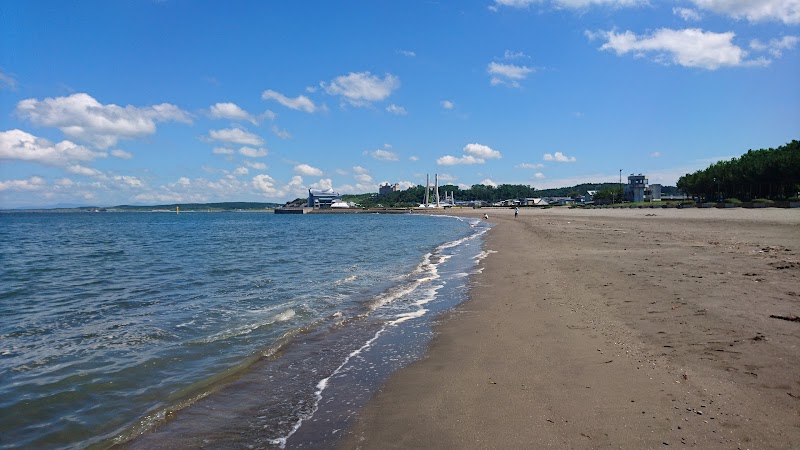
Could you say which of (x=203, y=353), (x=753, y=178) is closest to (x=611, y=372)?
(x=203, y=353)

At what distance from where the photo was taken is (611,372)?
5559mm

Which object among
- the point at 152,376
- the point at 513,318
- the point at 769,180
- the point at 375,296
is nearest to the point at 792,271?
the point at 513,318

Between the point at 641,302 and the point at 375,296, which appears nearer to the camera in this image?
the point at 641,302

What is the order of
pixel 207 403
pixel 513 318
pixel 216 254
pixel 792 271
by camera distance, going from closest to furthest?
pixel 207 403
pixel 513 318
pixel 792 271
pixel 216 254

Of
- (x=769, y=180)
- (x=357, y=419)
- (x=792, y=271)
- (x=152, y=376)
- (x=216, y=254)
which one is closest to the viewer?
(x=357, y=419)

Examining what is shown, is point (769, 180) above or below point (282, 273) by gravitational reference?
above

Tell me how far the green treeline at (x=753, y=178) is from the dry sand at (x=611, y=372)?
210 ft

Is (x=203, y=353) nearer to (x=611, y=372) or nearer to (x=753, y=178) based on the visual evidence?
(x=611, y=372)

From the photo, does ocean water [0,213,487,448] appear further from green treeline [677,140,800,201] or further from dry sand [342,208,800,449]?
green treeline [677,140,800,201]

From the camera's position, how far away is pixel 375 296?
1277cm

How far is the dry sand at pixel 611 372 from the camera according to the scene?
409 centimetres

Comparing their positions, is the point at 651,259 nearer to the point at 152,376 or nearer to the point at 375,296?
the point at 375,296

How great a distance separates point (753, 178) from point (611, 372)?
7950 cm

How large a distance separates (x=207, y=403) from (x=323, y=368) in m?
1.69
